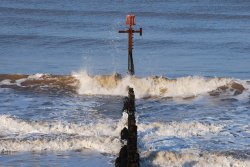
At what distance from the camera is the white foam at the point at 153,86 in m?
24.5

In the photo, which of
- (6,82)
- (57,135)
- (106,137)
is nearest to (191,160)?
(106,137)

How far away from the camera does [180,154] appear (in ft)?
51.8

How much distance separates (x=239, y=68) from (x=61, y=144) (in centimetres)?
1557

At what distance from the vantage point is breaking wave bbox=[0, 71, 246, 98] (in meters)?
24.5

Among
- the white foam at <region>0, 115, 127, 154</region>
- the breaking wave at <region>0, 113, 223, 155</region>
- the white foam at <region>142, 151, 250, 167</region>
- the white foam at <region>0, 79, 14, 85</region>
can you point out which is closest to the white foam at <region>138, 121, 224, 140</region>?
the breaking wave at <region>0, 113, 223, 155</region>

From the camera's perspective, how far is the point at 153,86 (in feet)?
82.0

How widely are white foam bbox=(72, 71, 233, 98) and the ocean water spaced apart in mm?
38

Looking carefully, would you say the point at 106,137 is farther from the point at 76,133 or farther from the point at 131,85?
the point at 131,85

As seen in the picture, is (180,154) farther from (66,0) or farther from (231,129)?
(66,0)

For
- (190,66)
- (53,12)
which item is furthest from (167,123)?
(53,12)

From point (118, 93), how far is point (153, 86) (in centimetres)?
137

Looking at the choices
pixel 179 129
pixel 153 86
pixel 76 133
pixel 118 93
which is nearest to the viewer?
pixel 76 133

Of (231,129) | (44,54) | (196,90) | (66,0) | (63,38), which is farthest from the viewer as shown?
(66,0)

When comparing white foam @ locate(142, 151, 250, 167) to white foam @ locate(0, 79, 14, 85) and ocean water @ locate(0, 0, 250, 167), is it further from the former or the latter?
white foam @ locate(0, 79, 14, 85)
